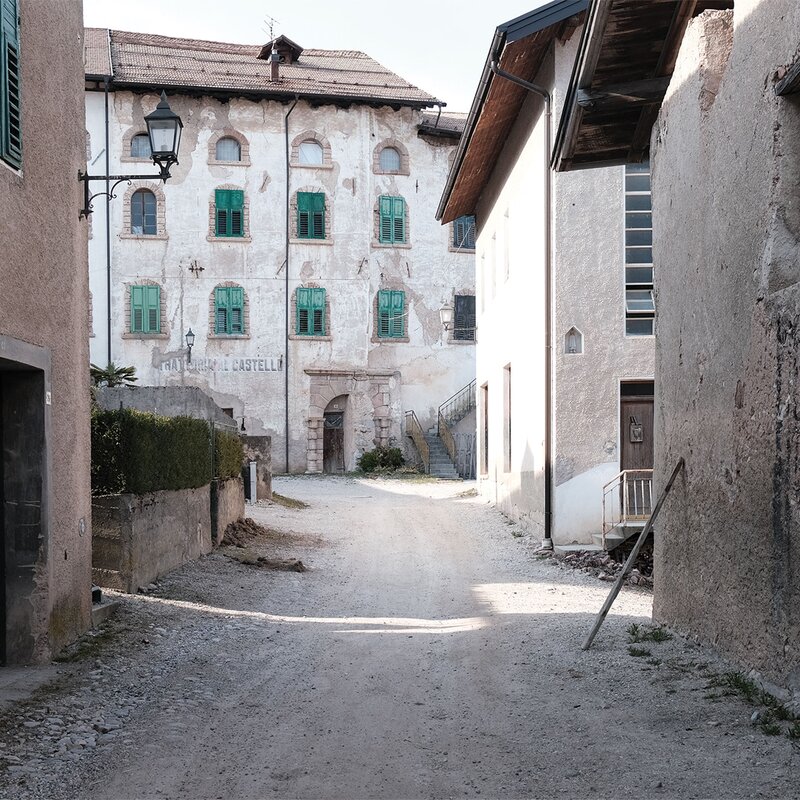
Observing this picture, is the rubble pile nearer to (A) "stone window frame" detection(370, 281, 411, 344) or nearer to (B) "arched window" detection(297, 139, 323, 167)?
(A) "stone window frame" detection(370, 281, 411, 344)

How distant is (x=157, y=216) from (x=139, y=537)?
24.6m

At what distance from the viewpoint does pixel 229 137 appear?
3309 centimetres

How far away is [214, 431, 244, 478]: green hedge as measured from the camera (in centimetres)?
1414

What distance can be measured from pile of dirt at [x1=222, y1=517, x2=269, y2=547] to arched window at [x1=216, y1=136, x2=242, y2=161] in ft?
63.3

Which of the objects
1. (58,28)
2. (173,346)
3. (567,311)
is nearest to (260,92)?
(173,346)

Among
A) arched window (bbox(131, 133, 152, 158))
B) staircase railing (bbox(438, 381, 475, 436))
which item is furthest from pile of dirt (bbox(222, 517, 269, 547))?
arched window (bbox(131, 133, 152, 158))

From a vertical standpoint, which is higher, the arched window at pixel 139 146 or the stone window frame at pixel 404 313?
the arched window at pixel 139 146

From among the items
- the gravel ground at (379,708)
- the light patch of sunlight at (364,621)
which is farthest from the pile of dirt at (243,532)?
the light patch of sunlight at (364,621)

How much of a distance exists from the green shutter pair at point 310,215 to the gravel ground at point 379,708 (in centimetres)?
2338

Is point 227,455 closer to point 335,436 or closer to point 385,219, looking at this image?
point 335,436

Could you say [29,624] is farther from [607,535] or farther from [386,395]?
[386,395]

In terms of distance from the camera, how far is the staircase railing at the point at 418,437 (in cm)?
3131

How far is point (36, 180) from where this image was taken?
22.6 ft

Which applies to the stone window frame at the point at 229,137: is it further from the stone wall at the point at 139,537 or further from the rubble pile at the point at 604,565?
the stone wall at the point at 139,537
